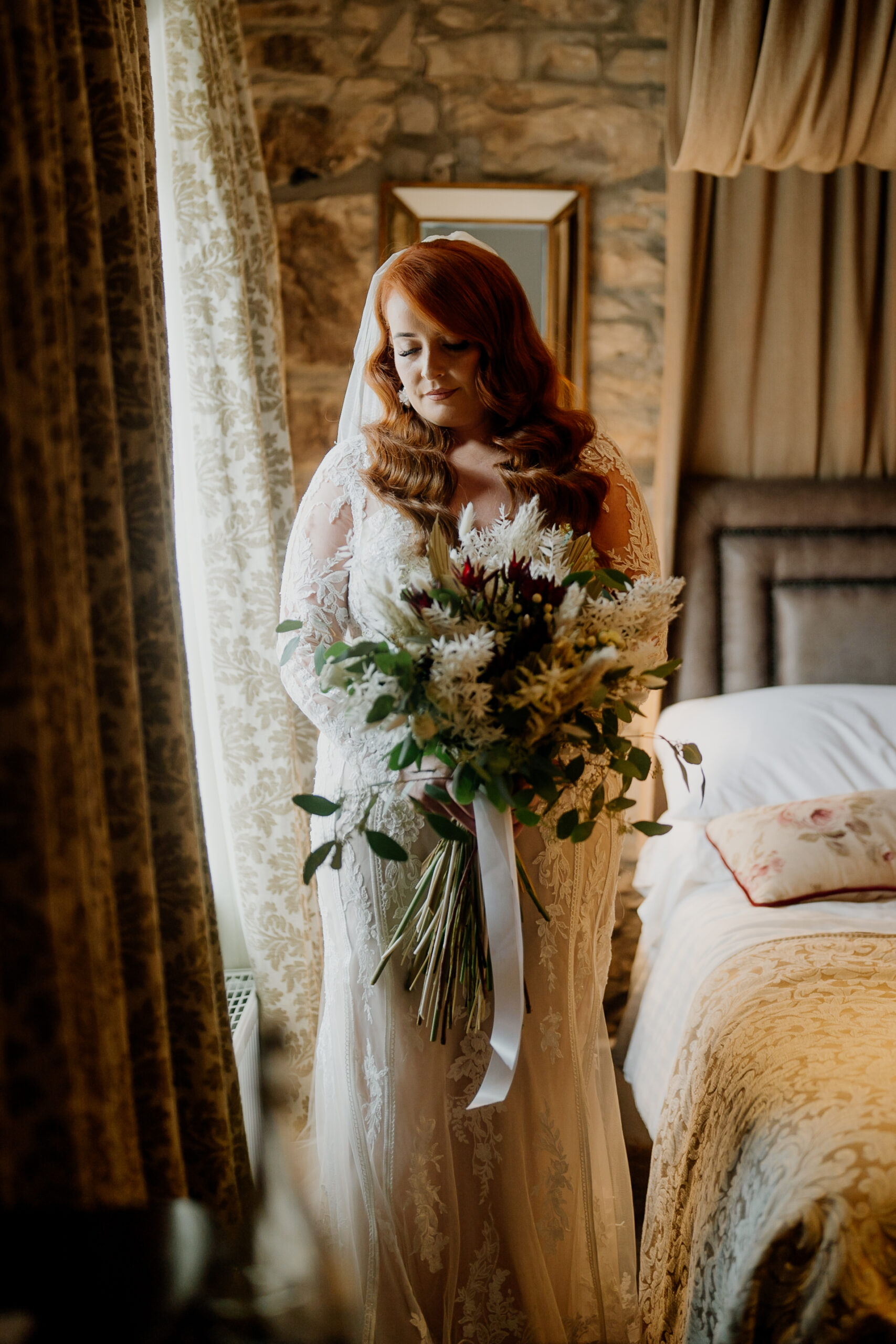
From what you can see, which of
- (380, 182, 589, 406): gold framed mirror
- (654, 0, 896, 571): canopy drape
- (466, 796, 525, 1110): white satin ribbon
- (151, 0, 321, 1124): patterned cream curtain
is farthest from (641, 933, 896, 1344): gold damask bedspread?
(380, 182, 589, 406): gold framed mirror

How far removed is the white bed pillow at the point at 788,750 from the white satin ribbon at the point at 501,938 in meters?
1.10

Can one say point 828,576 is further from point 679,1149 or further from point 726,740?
point 679,1149

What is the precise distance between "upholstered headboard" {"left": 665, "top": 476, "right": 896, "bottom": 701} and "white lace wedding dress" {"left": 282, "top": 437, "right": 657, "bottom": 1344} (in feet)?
4.22

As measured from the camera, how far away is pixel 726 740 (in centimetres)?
243

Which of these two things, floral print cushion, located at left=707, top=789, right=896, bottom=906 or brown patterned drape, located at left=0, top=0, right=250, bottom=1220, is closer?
brown patterned drape, located at left=0, top=0, right=250, bottom=1220

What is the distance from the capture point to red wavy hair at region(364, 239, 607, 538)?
1.65 metres

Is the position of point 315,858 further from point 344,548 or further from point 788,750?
point 788,750

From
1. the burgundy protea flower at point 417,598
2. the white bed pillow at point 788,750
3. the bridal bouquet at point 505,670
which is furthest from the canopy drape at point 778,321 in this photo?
the burgundy protea flower at point 417,598

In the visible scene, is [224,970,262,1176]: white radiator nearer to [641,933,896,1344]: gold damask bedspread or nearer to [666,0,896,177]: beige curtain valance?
[641,933,896,1344]: gold damask bedspread

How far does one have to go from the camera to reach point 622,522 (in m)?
1.70

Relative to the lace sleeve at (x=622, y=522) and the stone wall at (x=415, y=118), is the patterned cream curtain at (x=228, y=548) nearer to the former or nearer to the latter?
the stone wall at (x=415, y=118)

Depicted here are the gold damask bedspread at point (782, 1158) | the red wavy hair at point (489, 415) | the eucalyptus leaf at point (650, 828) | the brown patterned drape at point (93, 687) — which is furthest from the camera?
the red wavy hair at point (489, 415)

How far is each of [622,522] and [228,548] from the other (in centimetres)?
91

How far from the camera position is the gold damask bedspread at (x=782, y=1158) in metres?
1.07
